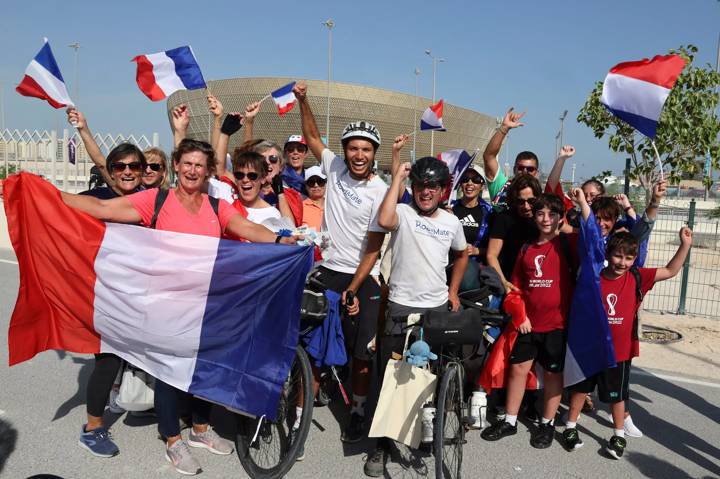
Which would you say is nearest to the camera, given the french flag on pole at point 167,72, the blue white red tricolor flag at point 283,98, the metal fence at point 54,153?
the french flag on pole at point 167,72

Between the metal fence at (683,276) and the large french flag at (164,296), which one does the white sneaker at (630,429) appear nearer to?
the large french flag at (164,296)

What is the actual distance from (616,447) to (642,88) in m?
2.75

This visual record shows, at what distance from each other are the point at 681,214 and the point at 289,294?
10155 mm

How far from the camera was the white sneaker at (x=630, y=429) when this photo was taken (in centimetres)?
441

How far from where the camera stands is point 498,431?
431cm

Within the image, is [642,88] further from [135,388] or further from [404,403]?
[135,388]

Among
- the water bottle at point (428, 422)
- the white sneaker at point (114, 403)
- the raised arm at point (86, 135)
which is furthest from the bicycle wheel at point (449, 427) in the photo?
the raised arm at point (86, 135)

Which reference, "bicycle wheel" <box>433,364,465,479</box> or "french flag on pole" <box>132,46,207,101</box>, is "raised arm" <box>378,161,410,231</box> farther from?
"french flag on pole" <box>132,46,207,101</box>

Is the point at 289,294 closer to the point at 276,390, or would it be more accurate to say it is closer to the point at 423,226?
the point at 276,390

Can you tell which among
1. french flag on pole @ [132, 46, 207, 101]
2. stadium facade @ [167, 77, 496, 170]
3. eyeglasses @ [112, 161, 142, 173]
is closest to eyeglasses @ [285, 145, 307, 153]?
french flag on pole @ [132, 46, 207, 101]

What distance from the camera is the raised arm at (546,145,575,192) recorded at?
197 inches

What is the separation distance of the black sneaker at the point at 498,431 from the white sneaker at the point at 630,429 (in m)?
0.88

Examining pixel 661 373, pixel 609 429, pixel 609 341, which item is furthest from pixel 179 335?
pixel 661 373

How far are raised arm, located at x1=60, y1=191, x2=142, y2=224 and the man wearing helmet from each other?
51.3 inches
